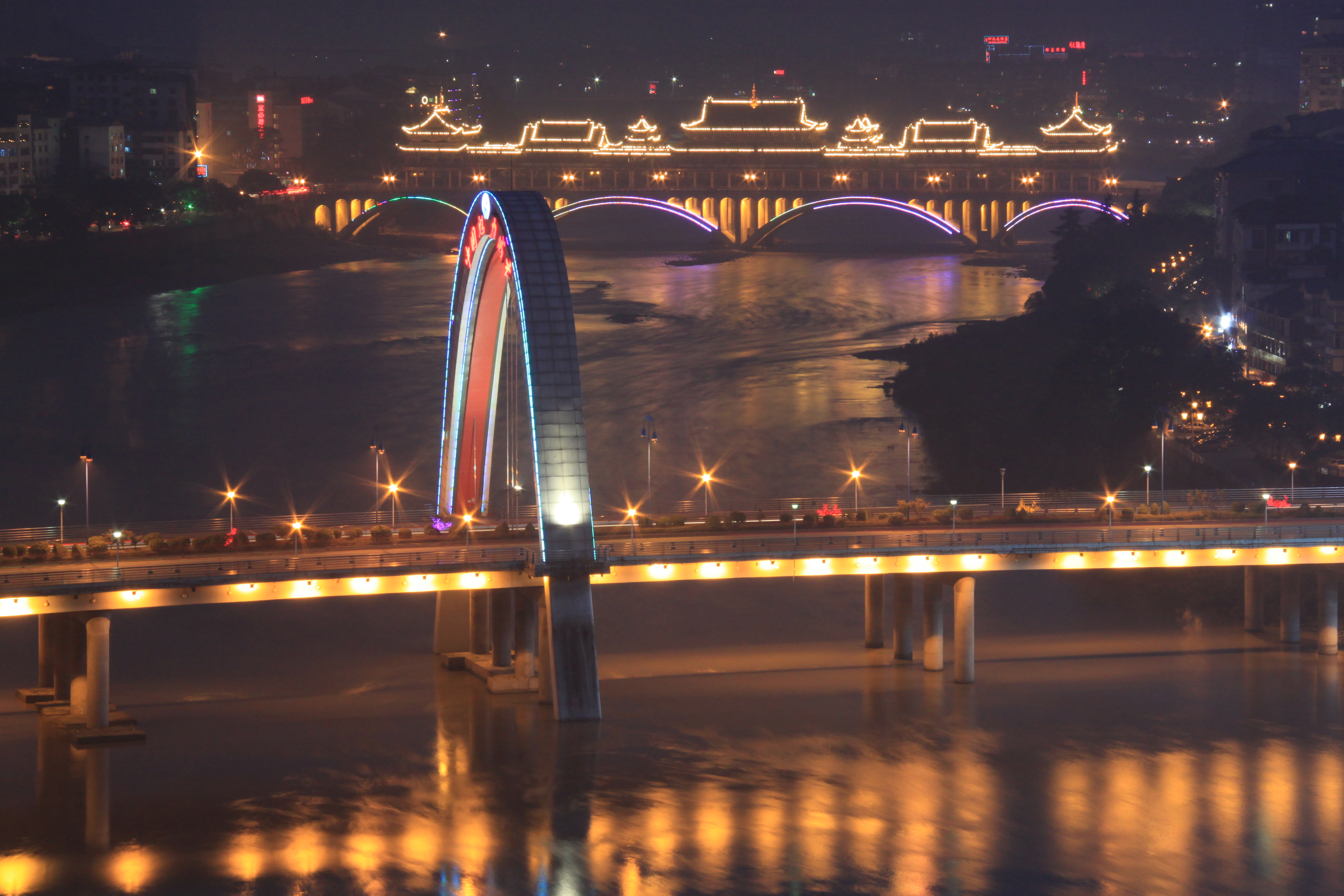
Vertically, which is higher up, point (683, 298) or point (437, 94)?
point (437, 94)

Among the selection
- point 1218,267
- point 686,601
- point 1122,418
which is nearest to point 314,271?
point 1218,267

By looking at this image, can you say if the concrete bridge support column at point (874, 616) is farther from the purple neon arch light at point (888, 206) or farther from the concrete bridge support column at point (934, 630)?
the purple neon arch light at point (888, 206)

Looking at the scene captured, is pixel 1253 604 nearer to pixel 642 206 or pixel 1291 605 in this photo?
pixel 1291 605

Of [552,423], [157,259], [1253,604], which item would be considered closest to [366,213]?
[157,259]

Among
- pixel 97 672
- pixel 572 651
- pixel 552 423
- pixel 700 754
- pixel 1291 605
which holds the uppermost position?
pixel 552 423

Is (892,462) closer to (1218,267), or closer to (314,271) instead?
(1218,267)

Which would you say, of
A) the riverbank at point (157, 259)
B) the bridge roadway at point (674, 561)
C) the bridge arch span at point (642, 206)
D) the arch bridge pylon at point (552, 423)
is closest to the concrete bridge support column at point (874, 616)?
the bridge roadway at point (674, 561)
